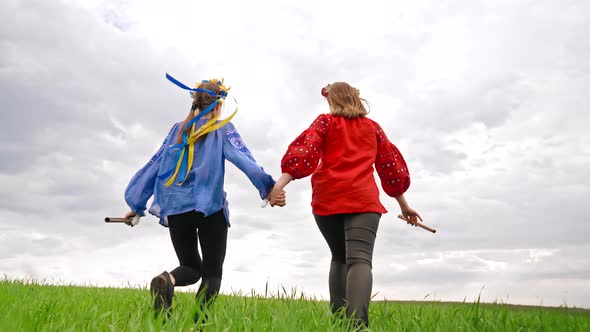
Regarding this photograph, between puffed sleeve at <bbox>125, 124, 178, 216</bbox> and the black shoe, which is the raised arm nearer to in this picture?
the black shoe

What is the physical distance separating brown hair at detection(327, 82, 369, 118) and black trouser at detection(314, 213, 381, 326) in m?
0.80

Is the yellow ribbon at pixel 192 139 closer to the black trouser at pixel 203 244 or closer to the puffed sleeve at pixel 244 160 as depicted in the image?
the puffed sleeve at pixel 244 160

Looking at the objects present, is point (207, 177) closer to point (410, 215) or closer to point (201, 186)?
point (201, 186)

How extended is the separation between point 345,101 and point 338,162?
0.53 meters

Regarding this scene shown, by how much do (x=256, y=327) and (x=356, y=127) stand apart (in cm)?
172

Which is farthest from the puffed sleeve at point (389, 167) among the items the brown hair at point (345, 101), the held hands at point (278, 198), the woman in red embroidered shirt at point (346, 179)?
the held hands at point (278, 198)

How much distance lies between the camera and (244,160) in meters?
4.36

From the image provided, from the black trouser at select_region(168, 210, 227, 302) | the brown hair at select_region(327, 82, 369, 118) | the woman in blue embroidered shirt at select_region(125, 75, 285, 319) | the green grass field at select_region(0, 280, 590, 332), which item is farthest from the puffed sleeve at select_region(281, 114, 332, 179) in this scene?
the green grass field at select_region(0, 280, 590, 332)

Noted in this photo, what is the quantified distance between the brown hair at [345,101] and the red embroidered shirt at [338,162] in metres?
0.05

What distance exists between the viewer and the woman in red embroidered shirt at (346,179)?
3791 millimetres

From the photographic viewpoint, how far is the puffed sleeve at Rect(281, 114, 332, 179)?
3891mm

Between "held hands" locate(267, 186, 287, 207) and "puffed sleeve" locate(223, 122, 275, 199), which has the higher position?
"puffed sleeve" locate(223, 122, 275, 199)

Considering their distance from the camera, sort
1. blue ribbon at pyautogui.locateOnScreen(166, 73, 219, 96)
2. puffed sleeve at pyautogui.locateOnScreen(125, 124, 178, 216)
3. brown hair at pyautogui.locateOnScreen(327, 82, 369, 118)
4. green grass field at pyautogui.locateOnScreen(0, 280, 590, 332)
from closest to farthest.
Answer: green grass field at pyautogui.locateOnScreen(0, 280, 590, 332)
brown hair at pyautogui.locateOnScreen(327, 82, 369, 118)
blue ribbon at pyautogui.locateOnScreen(166, 73, 219, 96)
puffed sleeve at pyautogui.locateOnScreen(125, 124, 178, 216)

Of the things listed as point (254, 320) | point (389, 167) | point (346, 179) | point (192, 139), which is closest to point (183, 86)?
point (192, 139)
